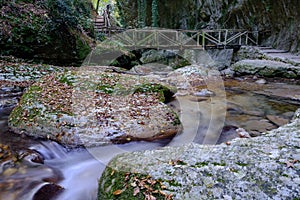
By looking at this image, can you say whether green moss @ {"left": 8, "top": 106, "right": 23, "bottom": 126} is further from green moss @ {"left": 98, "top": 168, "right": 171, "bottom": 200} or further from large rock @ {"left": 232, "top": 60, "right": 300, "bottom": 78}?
large rock @ {"left": 232, "top": 60, "right": 300, "bottom": 78}

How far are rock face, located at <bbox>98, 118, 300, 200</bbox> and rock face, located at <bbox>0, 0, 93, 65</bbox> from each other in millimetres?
7960

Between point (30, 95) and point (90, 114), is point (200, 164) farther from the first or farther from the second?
point (30, 95)

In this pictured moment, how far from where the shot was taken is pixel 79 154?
3590 millimetres

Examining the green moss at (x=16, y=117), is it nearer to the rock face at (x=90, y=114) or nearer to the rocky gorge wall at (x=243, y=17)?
the rock face at (x=90, y=114)

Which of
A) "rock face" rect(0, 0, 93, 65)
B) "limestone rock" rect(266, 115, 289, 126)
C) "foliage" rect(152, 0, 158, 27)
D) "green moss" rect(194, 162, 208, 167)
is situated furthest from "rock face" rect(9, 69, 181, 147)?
"foliage" rect(152, 0, 158, 27)

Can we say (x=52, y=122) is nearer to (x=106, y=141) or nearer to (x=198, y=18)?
(x=106, y=141)

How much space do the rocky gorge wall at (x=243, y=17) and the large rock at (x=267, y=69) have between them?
240 cm

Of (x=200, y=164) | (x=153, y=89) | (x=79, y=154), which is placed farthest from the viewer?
(x=153, y=89)

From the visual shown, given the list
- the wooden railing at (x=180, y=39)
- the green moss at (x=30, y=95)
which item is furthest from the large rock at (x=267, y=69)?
the green moss at (x=30, y=95)

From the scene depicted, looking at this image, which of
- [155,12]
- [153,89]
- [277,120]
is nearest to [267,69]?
[277,120]

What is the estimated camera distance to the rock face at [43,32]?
8.42 metres

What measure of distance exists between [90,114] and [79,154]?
81 cm

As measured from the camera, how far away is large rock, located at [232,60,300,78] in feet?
29.2

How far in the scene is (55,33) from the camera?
9586 mm
